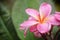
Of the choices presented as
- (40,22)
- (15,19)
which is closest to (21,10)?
(15,19)

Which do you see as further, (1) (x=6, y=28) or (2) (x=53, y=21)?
(1) (x=6, y=28)

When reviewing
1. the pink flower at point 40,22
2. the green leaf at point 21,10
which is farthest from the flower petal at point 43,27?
the green leaf at point 21,10

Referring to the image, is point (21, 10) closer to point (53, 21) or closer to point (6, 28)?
point (6, 28)

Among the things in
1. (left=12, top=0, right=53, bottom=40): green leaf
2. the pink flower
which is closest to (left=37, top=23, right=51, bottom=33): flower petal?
the pink flower

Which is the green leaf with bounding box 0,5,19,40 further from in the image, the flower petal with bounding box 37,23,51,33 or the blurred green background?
the flower petal with bounding box 37,23,51,33

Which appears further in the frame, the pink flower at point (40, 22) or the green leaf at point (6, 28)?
the green leaf at point (6, 28)

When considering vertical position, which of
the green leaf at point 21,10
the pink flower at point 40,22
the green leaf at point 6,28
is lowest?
the green leaf at point 6,28

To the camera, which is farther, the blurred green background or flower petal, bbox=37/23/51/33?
the blurred green background

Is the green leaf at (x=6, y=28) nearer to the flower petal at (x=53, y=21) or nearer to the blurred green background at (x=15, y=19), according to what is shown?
the blurred green background at (x=15, y=19)

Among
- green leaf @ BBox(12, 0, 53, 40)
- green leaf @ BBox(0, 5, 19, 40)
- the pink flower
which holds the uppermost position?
the pink flower

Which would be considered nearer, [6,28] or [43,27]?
[43,27]

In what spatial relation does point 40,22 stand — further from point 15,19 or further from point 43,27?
point 15,19

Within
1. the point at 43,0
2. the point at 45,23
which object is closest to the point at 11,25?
the point at 43,0
